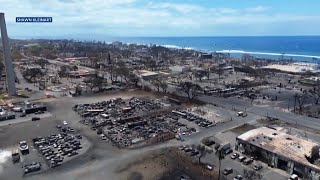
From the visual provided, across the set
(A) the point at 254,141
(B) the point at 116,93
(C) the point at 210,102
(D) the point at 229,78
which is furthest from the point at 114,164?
(D) the point at 229,78

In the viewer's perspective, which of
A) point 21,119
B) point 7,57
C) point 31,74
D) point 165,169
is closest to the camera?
point 165,169

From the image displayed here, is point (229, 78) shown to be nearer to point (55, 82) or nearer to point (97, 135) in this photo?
point (55, 82)

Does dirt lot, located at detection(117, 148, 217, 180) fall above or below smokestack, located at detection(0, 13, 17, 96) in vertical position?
below

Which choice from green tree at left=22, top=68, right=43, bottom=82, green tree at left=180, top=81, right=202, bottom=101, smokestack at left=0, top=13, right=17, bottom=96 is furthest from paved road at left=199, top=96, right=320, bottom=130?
green tree at left=22, top=68, right=43, bottom=82

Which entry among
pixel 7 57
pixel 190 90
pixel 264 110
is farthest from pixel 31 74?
pixel 264 110

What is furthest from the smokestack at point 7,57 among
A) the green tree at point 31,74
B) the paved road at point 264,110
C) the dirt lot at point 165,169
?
the dirt lot at point 165,169

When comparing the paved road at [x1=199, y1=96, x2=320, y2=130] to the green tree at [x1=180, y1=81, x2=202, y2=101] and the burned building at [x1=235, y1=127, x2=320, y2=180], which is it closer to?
the green tree at [x1=180, y1=81, x2=202, y2=101]

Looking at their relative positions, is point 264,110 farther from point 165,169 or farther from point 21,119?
point 21,119

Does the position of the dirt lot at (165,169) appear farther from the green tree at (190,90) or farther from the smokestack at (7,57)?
the smokestack at (7,57)

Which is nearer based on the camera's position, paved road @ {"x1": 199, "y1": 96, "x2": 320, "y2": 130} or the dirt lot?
the dirt lot

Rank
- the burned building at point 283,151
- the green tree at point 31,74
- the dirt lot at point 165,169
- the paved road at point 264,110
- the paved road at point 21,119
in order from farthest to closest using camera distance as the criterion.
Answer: the green tree at point 31,74
the paved road at point 21,119
the paved road at point 264,110
the burned building at point 283,151
the dirt lot at point 165,169
